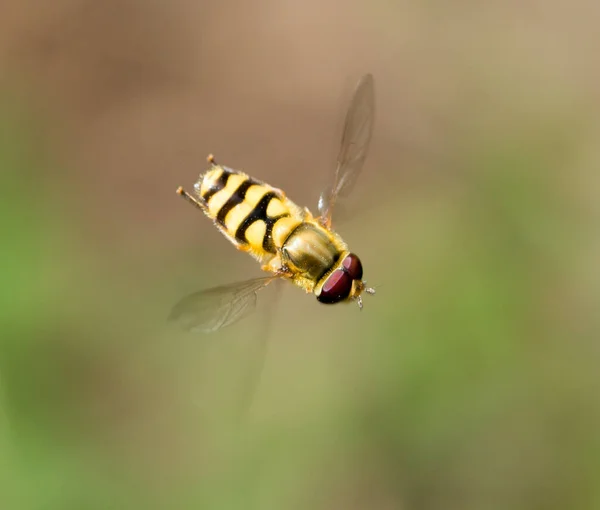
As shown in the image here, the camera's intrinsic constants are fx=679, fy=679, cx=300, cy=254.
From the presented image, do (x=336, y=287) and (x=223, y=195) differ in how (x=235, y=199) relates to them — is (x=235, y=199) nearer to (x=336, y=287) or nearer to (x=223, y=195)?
(x=223, y=195)


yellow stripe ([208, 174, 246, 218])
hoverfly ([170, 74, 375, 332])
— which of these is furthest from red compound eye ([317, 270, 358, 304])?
yellow stripe ([208, 174, 246, 218])

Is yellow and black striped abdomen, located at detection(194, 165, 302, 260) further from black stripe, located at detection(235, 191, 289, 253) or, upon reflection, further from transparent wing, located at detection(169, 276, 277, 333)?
transparent wing, located at detection(169, 276, 277, 333)

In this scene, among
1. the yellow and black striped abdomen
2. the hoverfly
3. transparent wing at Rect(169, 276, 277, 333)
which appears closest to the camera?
transparent wing at Rect(169, 276, 277, 333)

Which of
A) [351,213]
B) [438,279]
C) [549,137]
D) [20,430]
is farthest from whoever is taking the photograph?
[549,137]

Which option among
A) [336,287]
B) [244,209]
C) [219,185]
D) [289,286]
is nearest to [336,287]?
[336,287]

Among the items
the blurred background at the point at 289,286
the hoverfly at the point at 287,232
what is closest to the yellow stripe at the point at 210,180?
the hoverfly at the point at 287,232

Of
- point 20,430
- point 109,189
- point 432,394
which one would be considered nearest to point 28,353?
point 20,430

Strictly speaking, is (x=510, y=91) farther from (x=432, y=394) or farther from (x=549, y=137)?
(x=432, y=394)
